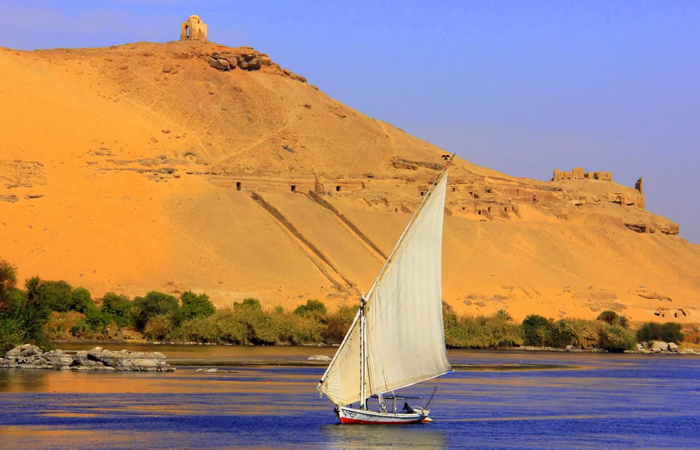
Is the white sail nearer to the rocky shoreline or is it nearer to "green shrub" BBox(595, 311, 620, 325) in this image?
the rocky shoreline

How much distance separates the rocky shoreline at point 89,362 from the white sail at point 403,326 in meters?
17.5

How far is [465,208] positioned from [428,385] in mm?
57263

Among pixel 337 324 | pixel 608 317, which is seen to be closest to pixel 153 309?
pixel 337 324

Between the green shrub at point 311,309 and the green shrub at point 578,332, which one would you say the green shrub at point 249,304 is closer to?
the green shrub at point 311,309

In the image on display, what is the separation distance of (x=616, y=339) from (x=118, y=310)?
32273mm

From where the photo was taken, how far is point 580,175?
417 feet

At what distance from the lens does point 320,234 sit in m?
86.6

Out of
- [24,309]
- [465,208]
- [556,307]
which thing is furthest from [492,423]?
[465,208]

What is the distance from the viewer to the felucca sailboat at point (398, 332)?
91.0 ft

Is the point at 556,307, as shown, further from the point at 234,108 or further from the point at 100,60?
the point at 100,60

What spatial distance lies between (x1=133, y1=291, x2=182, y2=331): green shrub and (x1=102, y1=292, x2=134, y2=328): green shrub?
436mm

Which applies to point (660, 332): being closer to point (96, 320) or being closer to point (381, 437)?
point (96, 320)

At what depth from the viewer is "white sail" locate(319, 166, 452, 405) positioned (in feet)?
91.1

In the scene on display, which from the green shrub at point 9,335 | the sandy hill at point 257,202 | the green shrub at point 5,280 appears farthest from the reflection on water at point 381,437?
the sandy hill at point 257,202
